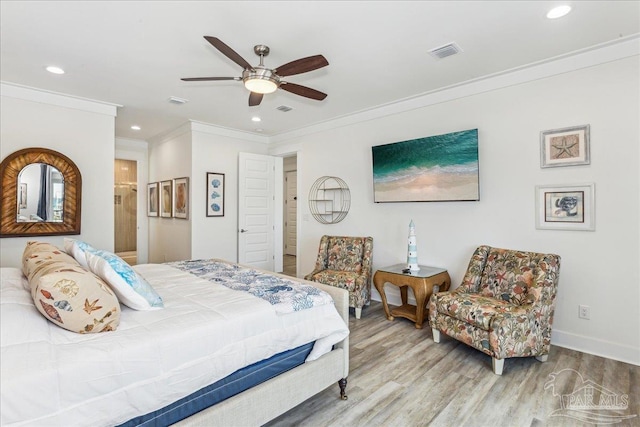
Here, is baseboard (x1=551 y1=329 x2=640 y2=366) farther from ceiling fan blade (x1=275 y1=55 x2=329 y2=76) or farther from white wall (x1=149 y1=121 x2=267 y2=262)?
white wall (x1=149 y1=121 x2=267 y2=262)

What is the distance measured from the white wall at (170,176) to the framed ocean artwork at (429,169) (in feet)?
9.85

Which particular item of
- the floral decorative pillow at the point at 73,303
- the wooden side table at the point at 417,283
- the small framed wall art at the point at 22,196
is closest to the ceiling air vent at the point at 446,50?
the wooden side table at the point at 417,283

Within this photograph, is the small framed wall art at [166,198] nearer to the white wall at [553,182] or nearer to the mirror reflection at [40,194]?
the mirror reflection at [40,194]

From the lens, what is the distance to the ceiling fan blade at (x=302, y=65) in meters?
2.30

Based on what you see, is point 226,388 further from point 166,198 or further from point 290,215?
point 290,215

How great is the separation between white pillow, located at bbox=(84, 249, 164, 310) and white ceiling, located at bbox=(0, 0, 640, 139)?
5.71 ft

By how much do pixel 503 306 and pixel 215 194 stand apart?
4268 millimetres

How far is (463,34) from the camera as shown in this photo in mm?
2555

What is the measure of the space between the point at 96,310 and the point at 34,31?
2480mm

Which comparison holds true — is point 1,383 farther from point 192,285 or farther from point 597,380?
point 597,380

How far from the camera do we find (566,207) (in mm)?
2943

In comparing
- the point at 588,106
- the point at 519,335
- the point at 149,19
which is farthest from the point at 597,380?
the point at 149,19

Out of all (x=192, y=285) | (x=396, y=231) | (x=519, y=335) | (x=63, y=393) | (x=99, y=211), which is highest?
(x=99, y=211)

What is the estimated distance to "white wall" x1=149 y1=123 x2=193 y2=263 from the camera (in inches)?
204
